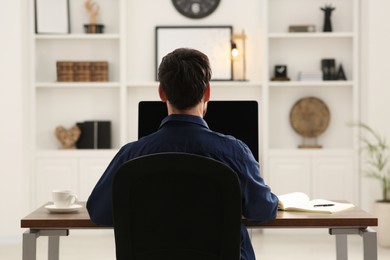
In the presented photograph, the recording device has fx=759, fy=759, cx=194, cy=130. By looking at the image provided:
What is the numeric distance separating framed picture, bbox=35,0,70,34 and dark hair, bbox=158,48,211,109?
429cm

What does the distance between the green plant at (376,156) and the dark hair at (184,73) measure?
398 cm

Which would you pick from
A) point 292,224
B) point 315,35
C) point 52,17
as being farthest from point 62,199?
point 315,35

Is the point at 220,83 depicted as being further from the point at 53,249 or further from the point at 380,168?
the point at 53,249

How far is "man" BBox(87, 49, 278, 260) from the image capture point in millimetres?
2211

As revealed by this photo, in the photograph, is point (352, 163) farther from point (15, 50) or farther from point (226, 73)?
point (15, 50)

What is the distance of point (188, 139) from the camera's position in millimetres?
2242

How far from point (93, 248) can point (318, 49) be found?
2.52 metres

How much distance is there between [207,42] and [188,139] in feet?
13.9

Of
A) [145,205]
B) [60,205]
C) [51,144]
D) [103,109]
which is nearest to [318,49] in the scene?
[103,109]

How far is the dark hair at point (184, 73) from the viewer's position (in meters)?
2.20

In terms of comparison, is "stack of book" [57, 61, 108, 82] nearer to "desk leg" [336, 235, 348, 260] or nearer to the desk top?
"desk leg" [336, 235, 348, 260]

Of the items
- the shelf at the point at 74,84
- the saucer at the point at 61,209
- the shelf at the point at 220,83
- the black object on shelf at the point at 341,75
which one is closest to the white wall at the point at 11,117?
the shelf at the point at 74,84

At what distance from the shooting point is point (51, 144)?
256 inches

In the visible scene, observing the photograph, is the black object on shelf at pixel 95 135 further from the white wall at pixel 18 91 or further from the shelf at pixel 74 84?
the white wall at pixel 18 91
